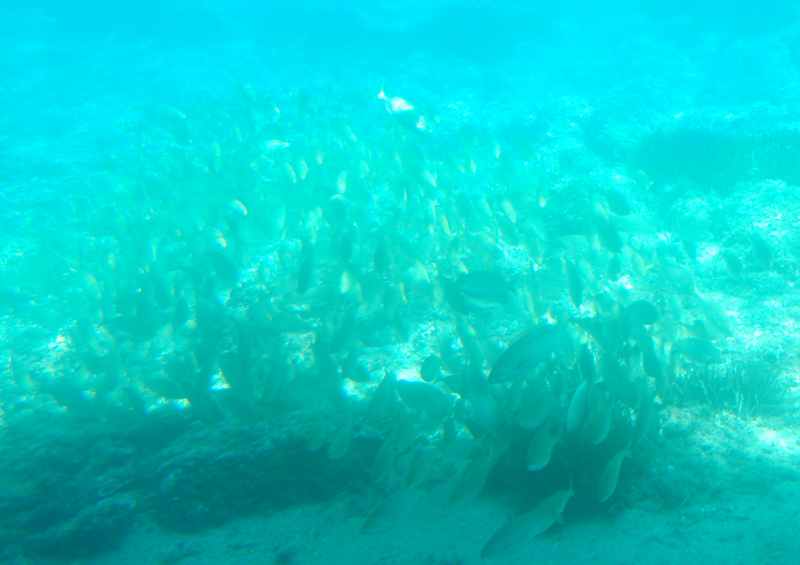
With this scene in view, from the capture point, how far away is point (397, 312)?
282 inches

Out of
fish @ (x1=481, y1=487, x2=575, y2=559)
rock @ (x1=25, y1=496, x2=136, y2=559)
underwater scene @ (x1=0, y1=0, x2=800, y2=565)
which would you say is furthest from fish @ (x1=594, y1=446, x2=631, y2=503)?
rock @ (x1=25, y1=496, x2=136, y2=559)

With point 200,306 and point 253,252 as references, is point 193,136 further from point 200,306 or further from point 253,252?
point 200,306

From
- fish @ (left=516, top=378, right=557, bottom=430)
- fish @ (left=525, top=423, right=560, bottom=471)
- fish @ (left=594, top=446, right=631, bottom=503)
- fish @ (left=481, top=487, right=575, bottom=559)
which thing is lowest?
fish @ (left=481, top=487, right=575, bottom=559)

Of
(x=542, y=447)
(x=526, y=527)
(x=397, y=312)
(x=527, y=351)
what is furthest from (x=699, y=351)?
(x=526, y=527)

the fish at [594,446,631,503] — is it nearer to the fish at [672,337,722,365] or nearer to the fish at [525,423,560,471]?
the fish at [525,423,560,471]

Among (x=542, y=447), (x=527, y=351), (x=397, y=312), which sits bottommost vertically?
(x=542, y=447)

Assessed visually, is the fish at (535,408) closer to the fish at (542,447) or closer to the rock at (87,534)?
the fish at (542,447)

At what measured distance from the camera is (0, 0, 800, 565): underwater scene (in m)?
3.87

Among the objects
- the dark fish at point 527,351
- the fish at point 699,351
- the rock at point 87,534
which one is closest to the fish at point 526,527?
the dark fish at point 527,351

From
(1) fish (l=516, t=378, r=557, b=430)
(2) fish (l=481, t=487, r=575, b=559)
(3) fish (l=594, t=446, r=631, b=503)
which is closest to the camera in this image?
(2) fish (l=481, t=487, r=575, b=559)

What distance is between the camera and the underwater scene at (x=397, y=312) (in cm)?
387

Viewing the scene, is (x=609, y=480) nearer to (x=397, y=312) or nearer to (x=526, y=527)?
(x=526, y=527)

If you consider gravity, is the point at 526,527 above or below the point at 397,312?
below

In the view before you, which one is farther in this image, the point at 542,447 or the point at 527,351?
the point at 527,351
